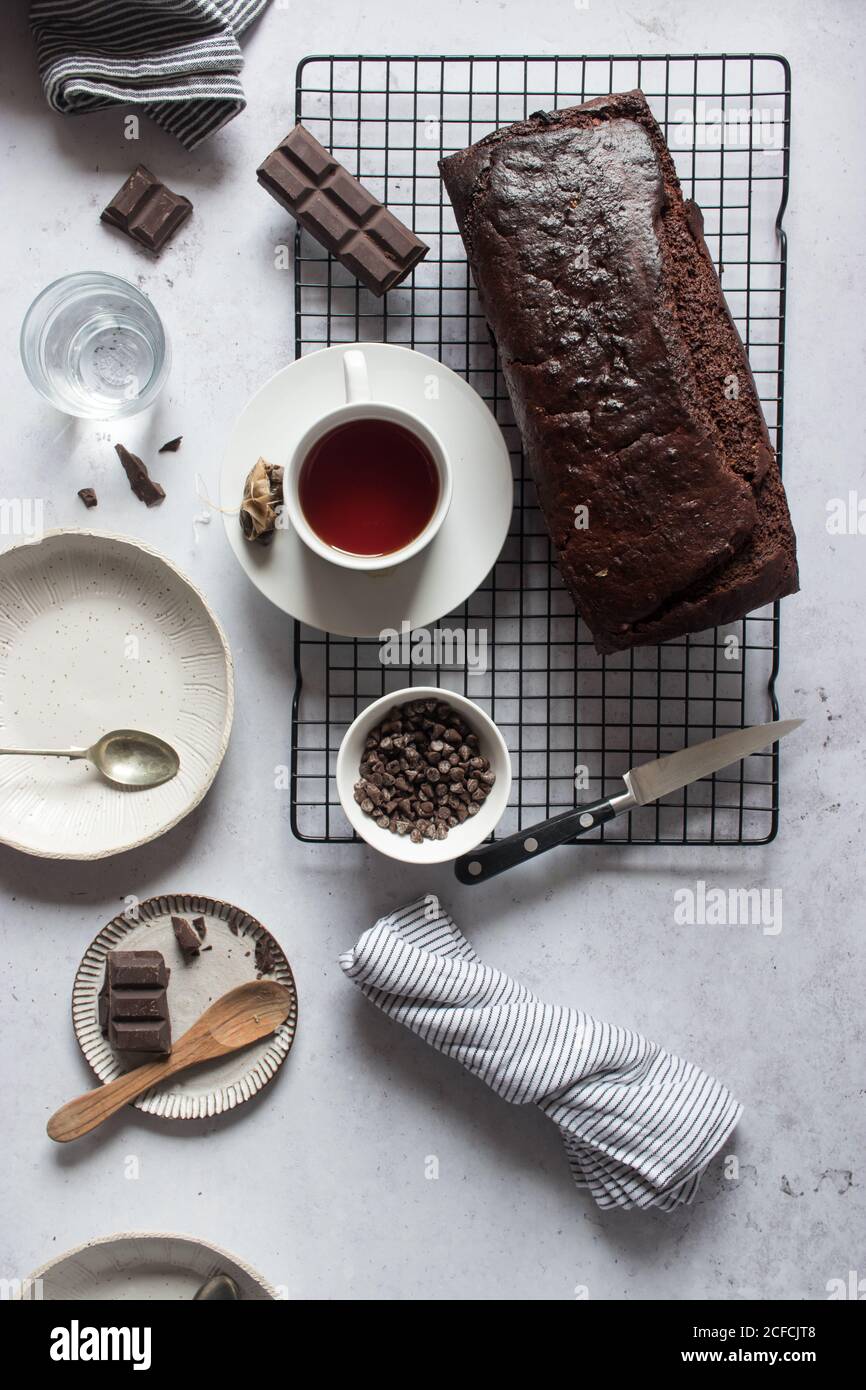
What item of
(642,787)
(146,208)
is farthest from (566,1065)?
(146,208)

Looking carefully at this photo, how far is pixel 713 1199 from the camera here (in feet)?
6.59

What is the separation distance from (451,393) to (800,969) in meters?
1.31

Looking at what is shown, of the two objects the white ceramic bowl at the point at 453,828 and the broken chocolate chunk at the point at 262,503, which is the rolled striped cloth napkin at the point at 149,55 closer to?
the broken chocolate chunk at the point at 262,503

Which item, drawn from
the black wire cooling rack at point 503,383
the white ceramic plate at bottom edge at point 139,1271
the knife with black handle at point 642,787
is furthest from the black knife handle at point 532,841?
the white ceramic plate at bottom edge at point 139,1271

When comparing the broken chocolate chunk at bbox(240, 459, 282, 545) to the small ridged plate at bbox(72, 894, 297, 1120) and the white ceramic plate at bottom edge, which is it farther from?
the white ceramic plate at bottom edge

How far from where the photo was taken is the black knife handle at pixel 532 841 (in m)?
1.87

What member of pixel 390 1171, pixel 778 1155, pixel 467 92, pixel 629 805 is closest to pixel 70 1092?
pixel 390 1171

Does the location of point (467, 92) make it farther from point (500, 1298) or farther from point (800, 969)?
point (500, 1298)

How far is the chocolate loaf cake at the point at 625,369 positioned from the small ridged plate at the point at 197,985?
3.06 ft

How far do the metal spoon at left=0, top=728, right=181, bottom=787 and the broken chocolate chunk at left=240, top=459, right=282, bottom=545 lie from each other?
45cm

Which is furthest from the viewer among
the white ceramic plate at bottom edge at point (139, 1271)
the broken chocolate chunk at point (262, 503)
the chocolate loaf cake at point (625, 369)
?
the white ceramic plate at bottom edge at point (139, 1271)

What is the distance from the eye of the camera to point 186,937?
77.2 inches

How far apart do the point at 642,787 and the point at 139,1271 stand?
1337mm
